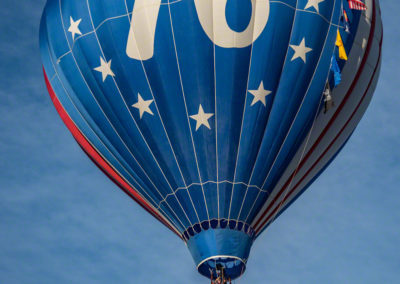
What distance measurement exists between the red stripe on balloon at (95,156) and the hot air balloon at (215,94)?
107 centimetres

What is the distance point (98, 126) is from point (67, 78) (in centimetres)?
123

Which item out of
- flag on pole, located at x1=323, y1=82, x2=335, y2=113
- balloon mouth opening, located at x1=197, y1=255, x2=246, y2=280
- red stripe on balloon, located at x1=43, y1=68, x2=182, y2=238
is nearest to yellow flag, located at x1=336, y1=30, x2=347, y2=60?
flag on pole, located at x1=323, y1=82, x2=335, y2=113

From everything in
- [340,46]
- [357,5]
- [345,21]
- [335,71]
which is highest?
[357,5]

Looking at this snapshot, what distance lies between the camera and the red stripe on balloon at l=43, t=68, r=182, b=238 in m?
24.2

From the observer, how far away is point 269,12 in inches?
862

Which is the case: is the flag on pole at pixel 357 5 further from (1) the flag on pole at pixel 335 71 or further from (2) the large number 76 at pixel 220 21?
(2) the large number 76 at pixel 220 21

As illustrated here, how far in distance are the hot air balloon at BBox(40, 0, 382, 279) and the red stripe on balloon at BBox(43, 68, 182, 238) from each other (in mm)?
1071

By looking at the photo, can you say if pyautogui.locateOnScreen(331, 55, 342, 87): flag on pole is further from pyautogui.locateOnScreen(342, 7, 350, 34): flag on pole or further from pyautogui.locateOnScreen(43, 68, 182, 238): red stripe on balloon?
pyautogui.locateOnScreen(43, 68, 182, 238): red stripe on balloon

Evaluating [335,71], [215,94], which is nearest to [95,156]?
[215,94]

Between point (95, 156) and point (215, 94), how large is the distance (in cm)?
373

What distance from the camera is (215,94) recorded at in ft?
72.4

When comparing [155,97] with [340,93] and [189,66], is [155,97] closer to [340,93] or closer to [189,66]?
[189,66]

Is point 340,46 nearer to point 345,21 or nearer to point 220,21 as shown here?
point 345,21

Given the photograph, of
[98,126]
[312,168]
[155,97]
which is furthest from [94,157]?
[312,168]
